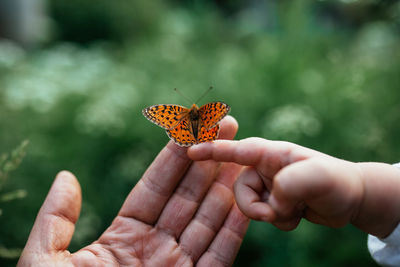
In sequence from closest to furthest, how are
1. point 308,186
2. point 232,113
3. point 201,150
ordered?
1. point 308,186
2. point 201,150
3. point 232,113

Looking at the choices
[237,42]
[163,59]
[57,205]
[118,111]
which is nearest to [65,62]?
[163,59]

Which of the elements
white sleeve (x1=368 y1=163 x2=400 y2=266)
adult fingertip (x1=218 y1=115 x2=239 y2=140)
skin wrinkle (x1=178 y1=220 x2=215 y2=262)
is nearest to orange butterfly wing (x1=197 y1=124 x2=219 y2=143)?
adult fingertip (x1=218 y1=115 x2=239 y2=140)

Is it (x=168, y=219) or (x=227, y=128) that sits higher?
(x=227, y=128)

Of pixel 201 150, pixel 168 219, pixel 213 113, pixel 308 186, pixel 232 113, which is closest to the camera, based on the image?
pixel 308 186

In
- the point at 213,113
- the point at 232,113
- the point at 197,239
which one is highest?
the point at 213,113

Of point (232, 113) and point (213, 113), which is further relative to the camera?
point (232, 113)

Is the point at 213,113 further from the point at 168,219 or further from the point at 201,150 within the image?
the point at 168,219

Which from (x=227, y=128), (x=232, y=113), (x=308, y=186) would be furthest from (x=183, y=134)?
(x=232, y=113)
